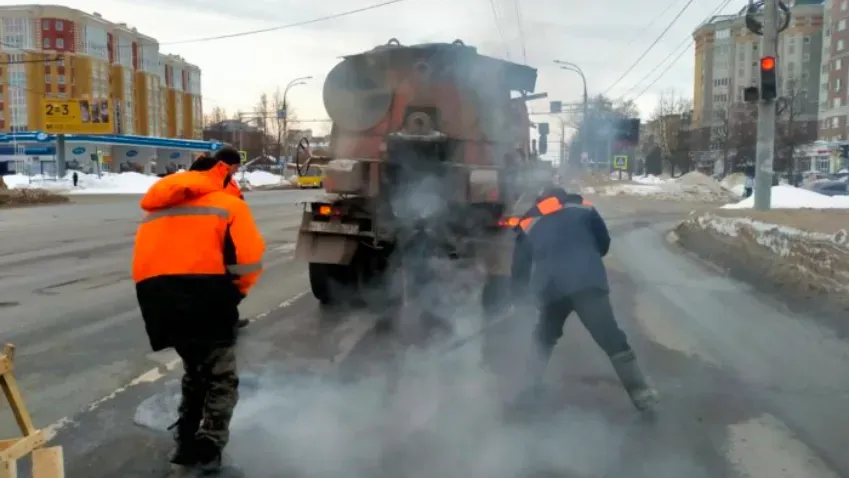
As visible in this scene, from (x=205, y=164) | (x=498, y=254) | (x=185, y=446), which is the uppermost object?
(x=205, y=164)

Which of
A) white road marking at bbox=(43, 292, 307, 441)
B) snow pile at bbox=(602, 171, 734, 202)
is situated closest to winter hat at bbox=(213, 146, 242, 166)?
white road marking at bbox=(43, 292, 307, 441)

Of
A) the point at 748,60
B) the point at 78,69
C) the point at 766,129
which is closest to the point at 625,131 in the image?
the point at 766,129

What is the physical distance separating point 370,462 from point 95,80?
8745cm

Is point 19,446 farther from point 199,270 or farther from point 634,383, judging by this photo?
point 634,383

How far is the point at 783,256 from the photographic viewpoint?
376 inches

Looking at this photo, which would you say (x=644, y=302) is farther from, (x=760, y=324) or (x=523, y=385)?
(x=523, y=385)

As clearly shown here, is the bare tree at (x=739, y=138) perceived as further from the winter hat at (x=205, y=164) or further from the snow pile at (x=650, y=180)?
the winter hat at (x=205, y=164)

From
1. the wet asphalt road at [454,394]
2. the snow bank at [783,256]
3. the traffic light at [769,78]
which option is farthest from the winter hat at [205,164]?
the traffic light at [769,78]

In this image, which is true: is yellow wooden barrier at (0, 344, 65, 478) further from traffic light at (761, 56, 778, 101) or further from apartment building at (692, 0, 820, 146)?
apartment building at (692, 0, 820, 146)

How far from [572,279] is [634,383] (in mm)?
700

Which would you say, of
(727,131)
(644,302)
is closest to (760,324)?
(644,302)

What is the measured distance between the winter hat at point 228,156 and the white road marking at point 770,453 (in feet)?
9.44

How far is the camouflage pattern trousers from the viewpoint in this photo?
3473mm

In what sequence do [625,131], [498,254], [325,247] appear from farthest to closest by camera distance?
1. [625,131]
2. [325,247]
3. [498,254]
